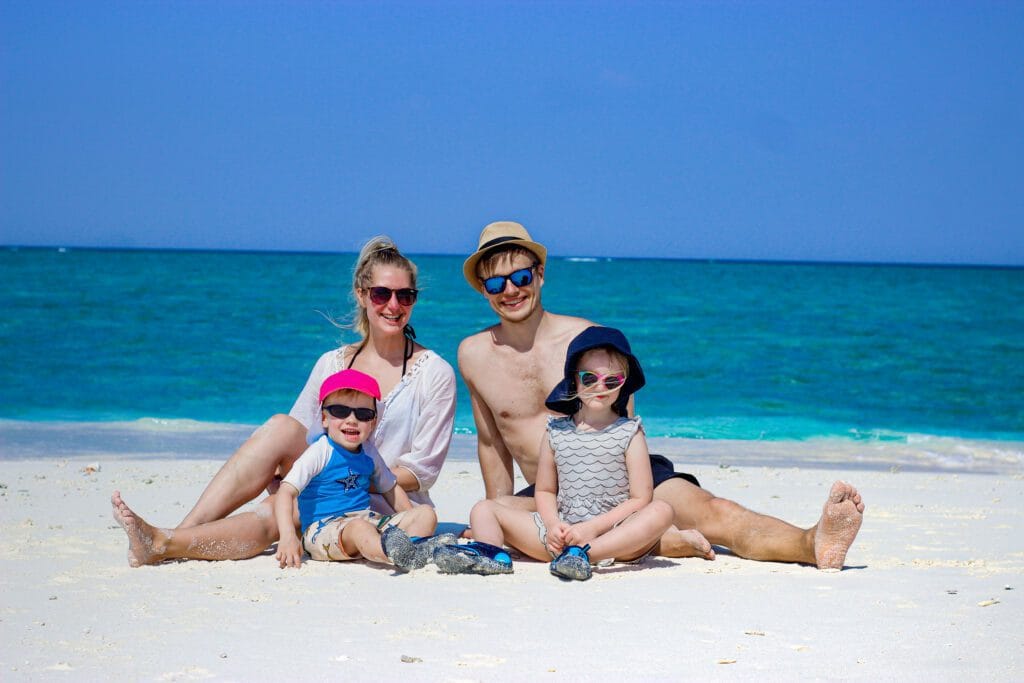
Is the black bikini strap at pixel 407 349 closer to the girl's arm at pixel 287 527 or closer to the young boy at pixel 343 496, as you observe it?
the young boy at pixel 343 496

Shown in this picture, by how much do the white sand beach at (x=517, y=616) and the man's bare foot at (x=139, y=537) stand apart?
69mm

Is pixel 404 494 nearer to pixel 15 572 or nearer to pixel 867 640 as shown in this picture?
pixel 15 572

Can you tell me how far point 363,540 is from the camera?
15.3 feet

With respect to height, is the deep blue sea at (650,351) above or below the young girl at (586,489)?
above

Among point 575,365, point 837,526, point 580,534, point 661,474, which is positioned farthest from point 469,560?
point 837,526

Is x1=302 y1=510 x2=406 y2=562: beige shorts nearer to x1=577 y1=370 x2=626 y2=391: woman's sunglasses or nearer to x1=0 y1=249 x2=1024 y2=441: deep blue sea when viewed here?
x1=577 y1=370 x2=626 y2=391: woman's sunglasses

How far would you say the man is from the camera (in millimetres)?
4875

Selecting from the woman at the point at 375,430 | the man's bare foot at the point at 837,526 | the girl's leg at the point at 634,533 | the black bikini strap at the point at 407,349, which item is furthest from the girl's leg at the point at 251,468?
the man's bare foot at the point at 837,526

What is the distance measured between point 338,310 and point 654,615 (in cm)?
2908

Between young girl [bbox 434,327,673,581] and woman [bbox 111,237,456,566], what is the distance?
0.53 meters

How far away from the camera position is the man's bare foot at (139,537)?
4.38 metres

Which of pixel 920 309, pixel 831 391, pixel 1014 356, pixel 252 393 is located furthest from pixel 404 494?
pixel 920 309

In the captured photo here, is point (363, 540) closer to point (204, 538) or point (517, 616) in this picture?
point (204, 538)

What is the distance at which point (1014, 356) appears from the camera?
76.7ft
